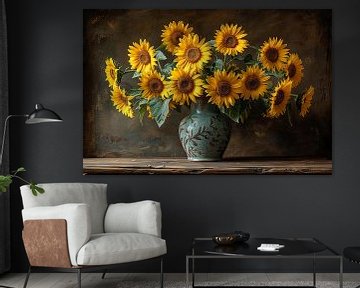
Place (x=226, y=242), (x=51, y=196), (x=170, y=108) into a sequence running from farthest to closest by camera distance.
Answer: (x=170, y=108) < (x=51, y=196) < (x=226, y=242)

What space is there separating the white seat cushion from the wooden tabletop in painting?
92cm

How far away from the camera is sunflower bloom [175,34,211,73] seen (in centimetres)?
467

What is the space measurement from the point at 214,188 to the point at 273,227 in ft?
1.92

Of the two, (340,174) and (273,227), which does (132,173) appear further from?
(340,174)

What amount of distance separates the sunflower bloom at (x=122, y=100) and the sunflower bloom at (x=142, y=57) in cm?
25

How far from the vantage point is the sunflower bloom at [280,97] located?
475cm

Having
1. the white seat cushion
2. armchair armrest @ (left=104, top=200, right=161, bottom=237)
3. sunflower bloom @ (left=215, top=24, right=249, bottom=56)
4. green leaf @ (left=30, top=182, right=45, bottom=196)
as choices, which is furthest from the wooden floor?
sunflower bloom @ (left=215, top=24, right=249, bottom=56)

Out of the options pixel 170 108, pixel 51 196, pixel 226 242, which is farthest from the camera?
pixel 170 108

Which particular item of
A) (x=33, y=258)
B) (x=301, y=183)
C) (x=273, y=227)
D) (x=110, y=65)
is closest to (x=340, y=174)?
(x=301, y=183)

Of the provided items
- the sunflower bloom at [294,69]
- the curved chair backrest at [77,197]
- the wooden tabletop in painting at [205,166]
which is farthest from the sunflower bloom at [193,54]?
the curved chair backrest at [77,197]

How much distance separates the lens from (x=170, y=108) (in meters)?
4.90

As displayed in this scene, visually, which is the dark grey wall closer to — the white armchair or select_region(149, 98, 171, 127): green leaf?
select_region(149, 98, 171, 127): green leaf

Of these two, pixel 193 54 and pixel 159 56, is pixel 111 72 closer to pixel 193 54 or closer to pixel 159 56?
pixel 159 56

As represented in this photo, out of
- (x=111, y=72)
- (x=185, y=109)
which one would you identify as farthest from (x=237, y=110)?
(x=111, y=72)
